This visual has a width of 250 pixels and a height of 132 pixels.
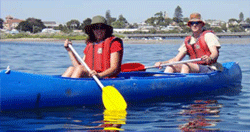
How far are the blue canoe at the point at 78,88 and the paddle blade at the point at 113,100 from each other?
0.54ft

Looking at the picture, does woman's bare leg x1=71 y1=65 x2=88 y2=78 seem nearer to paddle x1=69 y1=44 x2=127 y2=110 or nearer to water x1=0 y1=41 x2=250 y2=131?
paddle x1=69 y1=44 x2=127 y2=110

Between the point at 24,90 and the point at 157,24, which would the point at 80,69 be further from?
the point at 157,24

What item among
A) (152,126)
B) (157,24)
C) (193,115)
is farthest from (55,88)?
(157,24)

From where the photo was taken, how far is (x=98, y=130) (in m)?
4.79

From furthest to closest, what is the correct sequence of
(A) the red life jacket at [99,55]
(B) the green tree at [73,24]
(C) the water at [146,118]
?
(B) the green tree at [73,24] < (A) the red life jacket at [99,55] < (C) the water at [146,118]

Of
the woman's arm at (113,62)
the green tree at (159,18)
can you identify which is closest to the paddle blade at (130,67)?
the woman's arm at (113,62)

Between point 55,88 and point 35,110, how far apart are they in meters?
0.39

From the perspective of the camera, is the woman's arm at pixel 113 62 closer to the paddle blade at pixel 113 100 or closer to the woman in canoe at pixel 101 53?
the woman in canoe at pixel 101 53

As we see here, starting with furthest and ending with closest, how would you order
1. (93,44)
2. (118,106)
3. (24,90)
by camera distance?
(93,44) < (118,106) < (24,90)

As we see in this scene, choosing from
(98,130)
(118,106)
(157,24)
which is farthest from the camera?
(157,24)

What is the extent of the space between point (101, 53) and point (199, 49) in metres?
2.08

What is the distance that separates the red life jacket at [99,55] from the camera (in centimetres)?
613

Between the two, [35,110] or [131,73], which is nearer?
[35,110]

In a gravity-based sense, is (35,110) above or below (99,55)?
below
